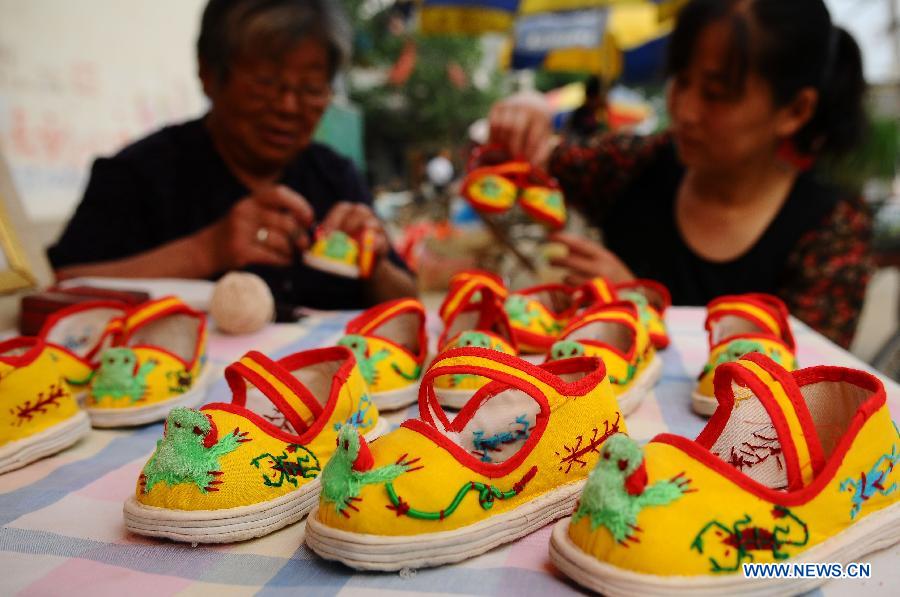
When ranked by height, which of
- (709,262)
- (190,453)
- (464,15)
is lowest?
(709,262)

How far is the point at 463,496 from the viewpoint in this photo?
0.47m

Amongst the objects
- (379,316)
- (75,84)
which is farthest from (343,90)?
(379,316)

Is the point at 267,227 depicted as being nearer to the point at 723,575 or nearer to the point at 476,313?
the point at 476,313

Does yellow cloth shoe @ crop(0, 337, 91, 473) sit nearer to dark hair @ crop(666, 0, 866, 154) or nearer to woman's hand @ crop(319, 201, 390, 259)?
woman's hand @ crop(319, 201, 390, 259)

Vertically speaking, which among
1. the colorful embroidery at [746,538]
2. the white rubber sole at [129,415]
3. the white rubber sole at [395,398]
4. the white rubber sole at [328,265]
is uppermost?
the colorful embroidery at [746,538]

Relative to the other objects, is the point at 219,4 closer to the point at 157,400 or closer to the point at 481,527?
the point at 157,400

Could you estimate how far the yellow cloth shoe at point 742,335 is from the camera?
0.73 m

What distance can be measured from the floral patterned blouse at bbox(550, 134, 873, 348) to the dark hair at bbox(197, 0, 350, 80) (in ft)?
2.07

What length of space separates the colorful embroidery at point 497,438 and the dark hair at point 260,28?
0.89 m

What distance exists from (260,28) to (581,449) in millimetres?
990

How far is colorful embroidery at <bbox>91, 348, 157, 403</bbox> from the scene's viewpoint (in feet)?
2.36

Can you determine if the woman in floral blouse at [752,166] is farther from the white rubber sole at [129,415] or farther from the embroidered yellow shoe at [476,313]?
the white rubber sole at [129,415]

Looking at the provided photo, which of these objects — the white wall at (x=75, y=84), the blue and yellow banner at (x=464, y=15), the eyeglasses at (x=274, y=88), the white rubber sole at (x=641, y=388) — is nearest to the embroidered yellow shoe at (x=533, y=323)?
the white rubber sole at (x=641, y=388)

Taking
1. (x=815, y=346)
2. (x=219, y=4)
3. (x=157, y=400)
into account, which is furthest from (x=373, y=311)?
(x=219, y=4)
